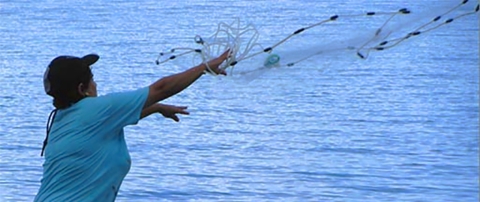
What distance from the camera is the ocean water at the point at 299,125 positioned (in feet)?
24.5

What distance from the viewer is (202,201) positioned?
746 centimetres

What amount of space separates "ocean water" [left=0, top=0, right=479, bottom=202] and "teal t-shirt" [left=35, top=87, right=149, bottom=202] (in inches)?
22.4

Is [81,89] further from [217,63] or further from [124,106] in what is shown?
[217,63]

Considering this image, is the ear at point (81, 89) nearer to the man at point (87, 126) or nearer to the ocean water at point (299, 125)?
the man at point (87, 126)

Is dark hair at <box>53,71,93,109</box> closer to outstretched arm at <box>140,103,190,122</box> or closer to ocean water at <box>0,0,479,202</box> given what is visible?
outstretched arm at <box>140,103,190,122</box>

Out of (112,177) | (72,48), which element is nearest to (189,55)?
(112,177)

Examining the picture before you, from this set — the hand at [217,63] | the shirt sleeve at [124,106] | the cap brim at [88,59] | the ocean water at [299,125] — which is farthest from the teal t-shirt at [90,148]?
the ocean water at [299,125]

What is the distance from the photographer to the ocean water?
24.5 ft

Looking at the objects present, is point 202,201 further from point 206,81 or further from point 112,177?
point 206,81

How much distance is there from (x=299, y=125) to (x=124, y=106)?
6451mm

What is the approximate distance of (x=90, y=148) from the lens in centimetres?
383

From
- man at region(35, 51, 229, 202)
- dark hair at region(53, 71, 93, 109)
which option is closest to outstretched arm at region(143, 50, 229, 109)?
man at region(35, 51, 229, 202)

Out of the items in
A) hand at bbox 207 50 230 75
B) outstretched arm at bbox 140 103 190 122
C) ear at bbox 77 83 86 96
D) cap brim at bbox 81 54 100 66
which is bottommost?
ear at bbox 77 83 86 96

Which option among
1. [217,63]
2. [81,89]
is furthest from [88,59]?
[217,63]
